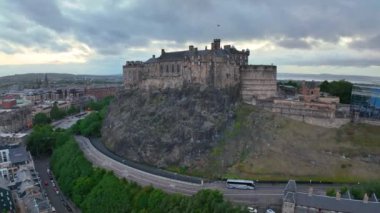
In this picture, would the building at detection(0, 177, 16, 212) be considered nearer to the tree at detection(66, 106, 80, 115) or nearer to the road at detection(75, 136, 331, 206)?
the road at detection(75, 136, 331, 206)

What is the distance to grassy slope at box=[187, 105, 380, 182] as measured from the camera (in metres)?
58.1

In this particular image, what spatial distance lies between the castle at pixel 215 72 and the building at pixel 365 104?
1800 cm

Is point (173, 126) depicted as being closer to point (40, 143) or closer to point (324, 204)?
point (324, 204)

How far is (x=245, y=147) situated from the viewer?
64812 millimetres

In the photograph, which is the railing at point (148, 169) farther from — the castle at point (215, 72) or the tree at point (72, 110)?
the tree at point (72, 110)

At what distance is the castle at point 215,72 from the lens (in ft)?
251

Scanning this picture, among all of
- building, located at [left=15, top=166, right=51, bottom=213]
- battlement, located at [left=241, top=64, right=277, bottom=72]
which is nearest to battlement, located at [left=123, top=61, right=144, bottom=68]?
battlement, located at [left=241, top=64, right=277, bottom=72]

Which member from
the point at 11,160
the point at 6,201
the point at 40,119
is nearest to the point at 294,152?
the point at 6,201

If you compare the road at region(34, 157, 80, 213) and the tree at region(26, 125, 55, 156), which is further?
the tree at region(26, 125, 55, 156)

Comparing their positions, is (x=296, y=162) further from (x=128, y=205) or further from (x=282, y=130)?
(x=128, y=205)

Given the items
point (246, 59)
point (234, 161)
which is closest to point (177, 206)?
point (234, 161)

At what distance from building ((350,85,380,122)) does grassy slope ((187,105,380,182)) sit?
266cm

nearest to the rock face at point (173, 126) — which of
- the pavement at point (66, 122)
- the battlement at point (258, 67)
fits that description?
the battlement at point (258, 67)

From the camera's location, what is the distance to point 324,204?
43.6m
